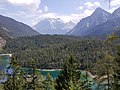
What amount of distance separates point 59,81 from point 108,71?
22329 millimetres

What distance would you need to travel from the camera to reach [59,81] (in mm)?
39312

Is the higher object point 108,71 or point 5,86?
point 108,71

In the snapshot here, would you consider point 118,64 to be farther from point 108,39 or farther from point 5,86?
point 5,86

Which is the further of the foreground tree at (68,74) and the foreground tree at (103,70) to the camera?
the foreground tree at (68,74)

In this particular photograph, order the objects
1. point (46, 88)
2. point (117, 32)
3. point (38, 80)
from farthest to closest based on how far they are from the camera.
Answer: point (46, 88) → point (38, 80) → point (117, 32)

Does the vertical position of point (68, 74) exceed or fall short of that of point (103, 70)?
it falls short

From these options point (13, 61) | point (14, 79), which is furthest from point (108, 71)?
point (14, 79)

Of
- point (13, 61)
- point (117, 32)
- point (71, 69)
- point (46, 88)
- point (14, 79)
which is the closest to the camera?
point (117, 32)

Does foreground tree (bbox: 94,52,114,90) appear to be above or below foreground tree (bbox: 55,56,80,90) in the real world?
above

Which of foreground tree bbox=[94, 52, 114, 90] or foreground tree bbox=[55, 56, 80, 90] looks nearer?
foreground tree bbox=[94, 52, 114, 90]

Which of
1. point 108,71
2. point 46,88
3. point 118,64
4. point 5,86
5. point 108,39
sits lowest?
point 46,88

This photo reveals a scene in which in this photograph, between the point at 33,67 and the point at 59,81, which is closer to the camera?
the point at 59,81

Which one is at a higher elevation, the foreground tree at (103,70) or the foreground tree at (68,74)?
the foreground tree at (103,70)

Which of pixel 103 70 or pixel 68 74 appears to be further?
pixel 68 74
